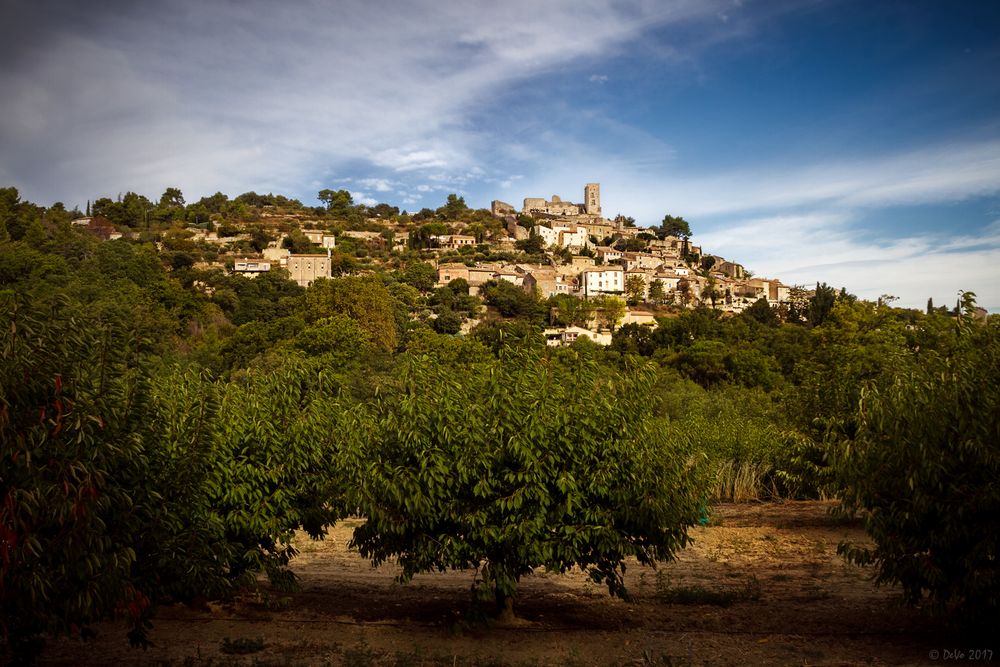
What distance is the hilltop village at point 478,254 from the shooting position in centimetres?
9706

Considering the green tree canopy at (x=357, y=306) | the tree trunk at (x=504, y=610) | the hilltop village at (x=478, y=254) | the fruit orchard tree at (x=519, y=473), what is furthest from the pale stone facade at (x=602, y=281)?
the fruit orchard tree at (x=519, y=473)

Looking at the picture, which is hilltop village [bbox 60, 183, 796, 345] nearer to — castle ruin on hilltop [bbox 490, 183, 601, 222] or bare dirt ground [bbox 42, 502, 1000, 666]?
castle ruin on hilltop [bbox 490, 183, 601, 222]

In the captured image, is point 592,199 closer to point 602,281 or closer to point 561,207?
point 561,207

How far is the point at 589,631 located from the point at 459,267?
9750cm

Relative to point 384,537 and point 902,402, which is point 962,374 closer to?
point 902,402

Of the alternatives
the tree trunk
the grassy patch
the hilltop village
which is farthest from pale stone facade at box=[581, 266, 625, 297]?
the tree trunk

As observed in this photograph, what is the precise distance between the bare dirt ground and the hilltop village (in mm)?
68259

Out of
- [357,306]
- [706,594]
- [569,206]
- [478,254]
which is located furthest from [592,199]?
[706,594]

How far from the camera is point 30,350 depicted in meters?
5.16

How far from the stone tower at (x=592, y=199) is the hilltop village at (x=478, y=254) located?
11.7 m

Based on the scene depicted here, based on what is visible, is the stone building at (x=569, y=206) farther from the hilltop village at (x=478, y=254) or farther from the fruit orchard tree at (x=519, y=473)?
the fruit orchard tree at (x=519, y=473)

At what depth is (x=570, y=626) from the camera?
9.60 meters

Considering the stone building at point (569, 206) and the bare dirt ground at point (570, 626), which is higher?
the stone building at point (569, 206)

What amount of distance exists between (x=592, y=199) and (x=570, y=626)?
7135 inches
